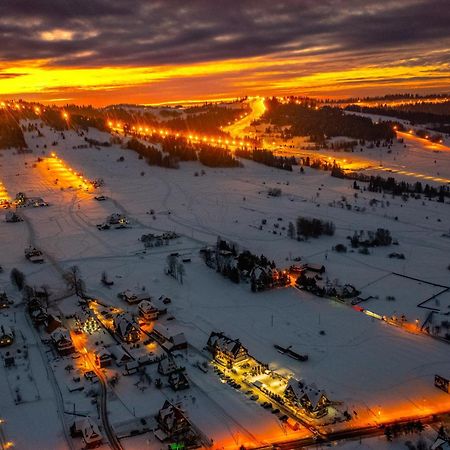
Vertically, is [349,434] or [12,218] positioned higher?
[12,218]

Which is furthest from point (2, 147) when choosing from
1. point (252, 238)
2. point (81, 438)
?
point (81, 438)

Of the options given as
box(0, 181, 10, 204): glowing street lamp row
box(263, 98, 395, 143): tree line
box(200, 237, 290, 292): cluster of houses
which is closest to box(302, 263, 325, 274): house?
box(200, 237, 290, 292): cluster of houses

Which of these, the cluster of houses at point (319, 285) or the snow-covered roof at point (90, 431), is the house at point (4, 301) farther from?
the cluster of houses at point (319, 285)

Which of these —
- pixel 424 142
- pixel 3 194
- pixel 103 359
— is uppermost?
pixel 3 194

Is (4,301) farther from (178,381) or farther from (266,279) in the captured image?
(266,279)

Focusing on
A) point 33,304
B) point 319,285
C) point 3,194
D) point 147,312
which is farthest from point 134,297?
point 3,194

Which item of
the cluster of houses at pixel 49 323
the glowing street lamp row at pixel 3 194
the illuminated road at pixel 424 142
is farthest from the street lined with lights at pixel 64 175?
the illuminated road at pixel 424 142

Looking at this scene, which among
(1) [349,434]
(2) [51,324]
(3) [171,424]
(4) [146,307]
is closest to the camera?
(3) [171,424]
